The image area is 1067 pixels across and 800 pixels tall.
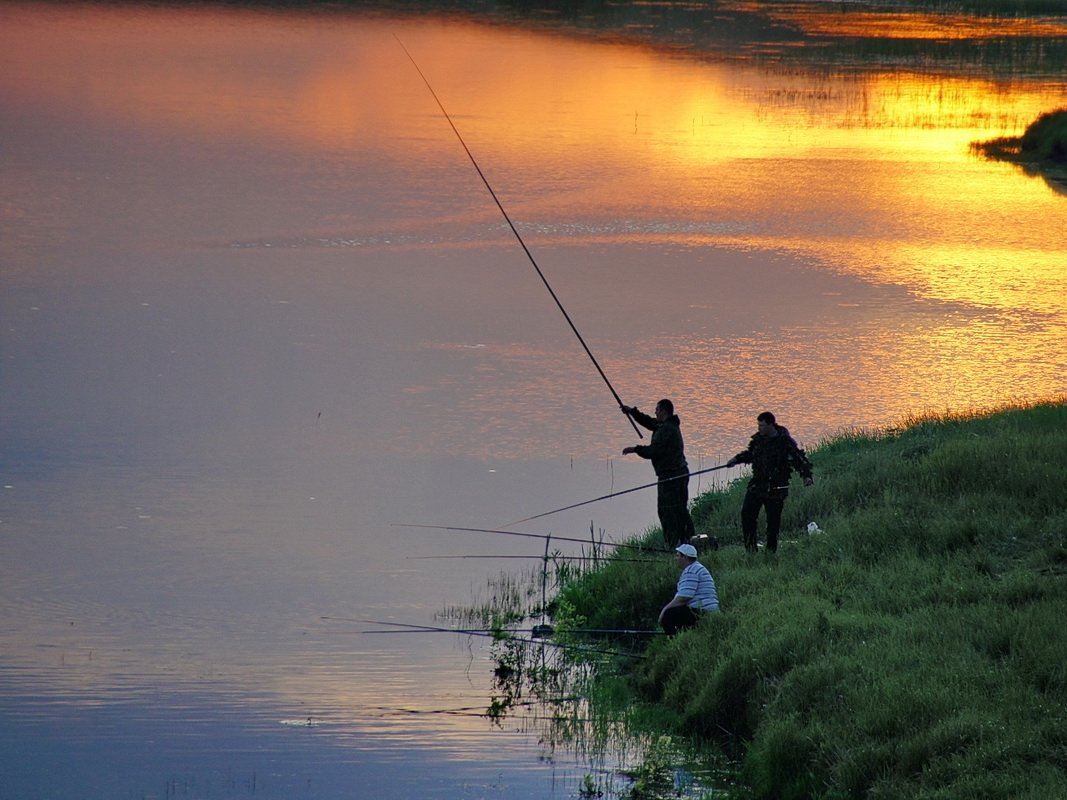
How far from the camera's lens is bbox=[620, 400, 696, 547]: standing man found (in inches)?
439

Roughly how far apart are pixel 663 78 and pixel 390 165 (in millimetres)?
12197

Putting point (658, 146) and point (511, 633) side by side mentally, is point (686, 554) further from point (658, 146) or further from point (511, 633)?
point (658, 146)

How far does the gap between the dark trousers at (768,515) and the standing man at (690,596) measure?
106cm

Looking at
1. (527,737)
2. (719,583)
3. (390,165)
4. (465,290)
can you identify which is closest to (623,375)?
(465,290)

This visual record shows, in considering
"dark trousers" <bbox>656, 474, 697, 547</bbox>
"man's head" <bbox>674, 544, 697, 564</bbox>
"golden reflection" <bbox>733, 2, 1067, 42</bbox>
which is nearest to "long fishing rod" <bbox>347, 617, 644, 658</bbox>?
"man's head" <bbox>674, 544, 697, 564</bbox>

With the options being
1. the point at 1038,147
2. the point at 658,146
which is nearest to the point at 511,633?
the point at 658,146

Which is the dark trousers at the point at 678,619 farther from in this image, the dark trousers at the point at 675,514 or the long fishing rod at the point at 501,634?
the dark trousers at the point at 675,514

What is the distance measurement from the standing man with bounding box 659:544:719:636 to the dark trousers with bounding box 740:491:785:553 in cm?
106

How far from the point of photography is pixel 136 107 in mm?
32906

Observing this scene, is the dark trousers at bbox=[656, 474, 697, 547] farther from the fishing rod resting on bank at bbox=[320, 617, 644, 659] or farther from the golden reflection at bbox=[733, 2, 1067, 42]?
the golden reflection at bbox=[733, 2, 1067, 42]

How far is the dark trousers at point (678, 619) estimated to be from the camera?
961cm

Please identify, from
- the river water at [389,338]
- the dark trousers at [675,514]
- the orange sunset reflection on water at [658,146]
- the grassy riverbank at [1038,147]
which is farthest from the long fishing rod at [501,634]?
the grassy riverbank at [1038,147]

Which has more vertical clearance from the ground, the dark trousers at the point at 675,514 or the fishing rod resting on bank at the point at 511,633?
the dark trousers at the point at 675,514

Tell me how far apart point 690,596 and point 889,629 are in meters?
1.29
